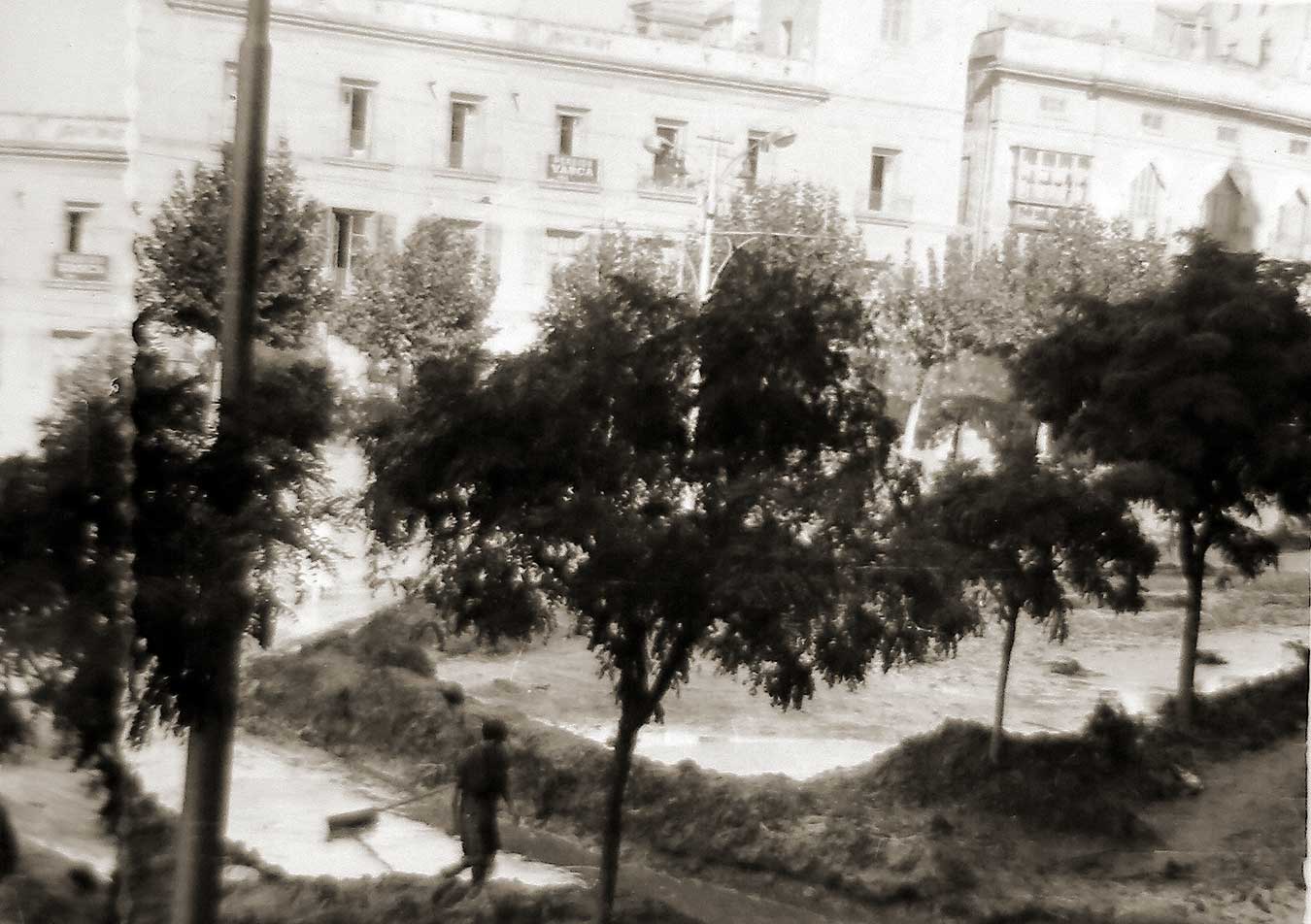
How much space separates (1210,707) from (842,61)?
2.20 metres

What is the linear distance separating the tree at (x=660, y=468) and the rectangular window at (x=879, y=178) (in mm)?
425

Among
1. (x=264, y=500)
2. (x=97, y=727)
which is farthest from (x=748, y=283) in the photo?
(x=97, y=727)

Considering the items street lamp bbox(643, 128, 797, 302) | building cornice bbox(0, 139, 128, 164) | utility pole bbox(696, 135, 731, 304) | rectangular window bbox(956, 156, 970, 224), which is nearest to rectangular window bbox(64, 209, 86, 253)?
building cornice bbox(0, 139, 128, 164)

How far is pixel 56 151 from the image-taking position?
3.71 m

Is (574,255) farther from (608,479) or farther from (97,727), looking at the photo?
(97,727)

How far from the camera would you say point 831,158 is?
3773 millimetres

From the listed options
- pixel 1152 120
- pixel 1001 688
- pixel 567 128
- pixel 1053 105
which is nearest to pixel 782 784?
pixel 1001 688

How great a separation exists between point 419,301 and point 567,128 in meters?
0.61

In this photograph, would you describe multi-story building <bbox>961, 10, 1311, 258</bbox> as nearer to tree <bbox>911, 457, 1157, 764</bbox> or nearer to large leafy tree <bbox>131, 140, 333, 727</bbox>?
tree <bbox>911, 457, 1157, 764</bbox>

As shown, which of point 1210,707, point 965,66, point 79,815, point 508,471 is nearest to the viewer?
point 508,471

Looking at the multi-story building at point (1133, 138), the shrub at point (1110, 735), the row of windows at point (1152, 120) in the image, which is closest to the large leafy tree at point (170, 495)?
the multi-story building at point (1133, 138)

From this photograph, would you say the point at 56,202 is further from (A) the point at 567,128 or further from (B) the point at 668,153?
(B) the point at 668,153

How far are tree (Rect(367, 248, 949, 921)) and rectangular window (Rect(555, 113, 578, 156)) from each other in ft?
1.39

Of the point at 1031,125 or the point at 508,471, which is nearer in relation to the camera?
the point at 508,471
